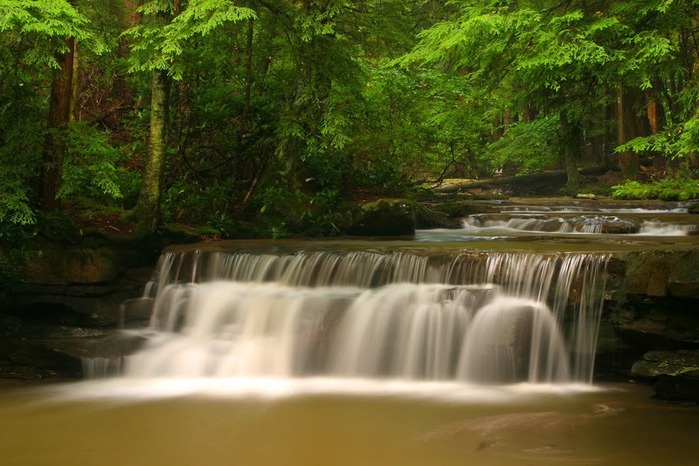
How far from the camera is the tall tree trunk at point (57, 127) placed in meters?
8.89

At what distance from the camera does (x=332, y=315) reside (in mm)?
8492

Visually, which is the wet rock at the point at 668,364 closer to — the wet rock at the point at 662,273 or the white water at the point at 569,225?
the wet rock at the point at 662,273

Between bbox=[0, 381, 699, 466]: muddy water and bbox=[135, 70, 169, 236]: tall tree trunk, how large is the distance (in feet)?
11.4

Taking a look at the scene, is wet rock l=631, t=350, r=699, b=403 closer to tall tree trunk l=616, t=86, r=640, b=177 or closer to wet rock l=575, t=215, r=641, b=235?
wet rock l=575, t=215, r=641, b=235

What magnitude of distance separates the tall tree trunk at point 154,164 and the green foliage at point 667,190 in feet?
39.0

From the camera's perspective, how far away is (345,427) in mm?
6102

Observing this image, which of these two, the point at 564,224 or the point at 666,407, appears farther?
the point at 564,224

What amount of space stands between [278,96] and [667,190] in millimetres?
10985

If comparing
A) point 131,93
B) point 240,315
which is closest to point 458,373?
point 240,315

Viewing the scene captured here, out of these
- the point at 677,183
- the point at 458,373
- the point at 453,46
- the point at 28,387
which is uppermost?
the point at 453,46

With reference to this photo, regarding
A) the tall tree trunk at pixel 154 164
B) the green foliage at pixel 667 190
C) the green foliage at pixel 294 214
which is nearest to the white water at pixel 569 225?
the green foliage at pixel 294 214

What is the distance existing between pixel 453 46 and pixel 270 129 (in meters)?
4.41

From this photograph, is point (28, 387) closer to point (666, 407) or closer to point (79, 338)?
point (79, 338)

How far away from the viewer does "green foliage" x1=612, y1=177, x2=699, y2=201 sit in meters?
16.3
